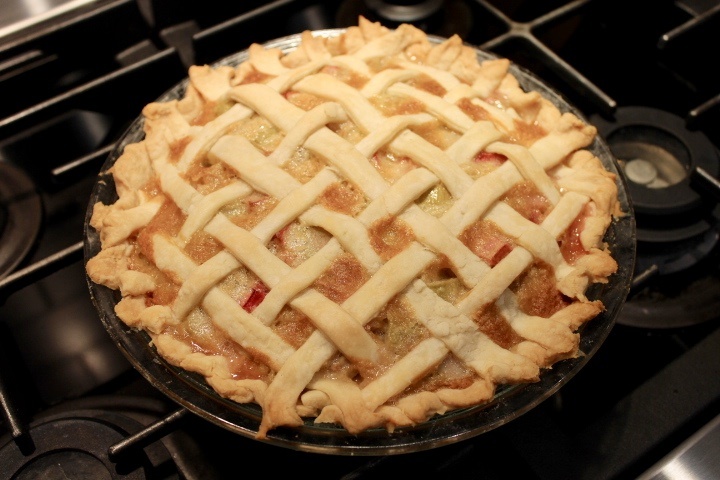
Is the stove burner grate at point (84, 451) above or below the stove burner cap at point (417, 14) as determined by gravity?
below

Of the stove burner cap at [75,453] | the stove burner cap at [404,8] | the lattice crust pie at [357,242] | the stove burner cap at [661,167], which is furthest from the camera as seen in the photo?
the stove burner cap at [404,8]

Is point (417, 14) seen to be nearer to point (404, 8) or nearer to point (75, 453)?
point (404, 8)

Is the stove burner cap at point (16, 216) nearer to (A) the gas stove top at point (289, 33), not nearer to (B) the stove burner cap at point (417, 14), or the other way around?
(A) the gas stove top at point (289, 33)

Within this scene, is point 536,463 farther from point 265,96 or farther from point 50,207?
point 50,207

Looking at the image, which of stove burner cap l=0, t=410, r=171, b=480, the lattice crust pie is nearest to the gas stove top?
stove burner cap l=0, t=410, r=171, b=480

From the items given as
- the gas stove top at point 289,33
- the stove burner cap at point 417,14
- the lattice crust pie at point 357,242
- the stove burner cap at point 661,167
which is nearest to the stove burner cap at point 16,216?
the gas stove top at point 289,33

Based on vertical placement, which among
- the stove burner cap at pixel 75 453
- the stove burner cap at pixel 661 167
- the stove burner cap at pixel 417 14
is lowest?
the stove burner cap at pixel 75 453

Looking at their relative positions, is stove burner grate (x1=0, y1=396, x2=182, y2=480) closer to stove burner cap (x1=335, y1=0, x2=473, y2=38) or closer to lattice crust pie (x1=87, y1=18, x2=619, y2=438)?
lattice crust pie (x1=87, y1=18, x2=619, y2=438)
